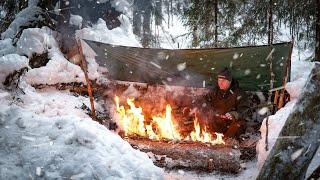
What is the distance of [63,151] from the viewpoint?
379 centimetres

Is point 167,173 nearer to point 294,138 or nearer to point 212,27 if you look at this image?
point 294,138

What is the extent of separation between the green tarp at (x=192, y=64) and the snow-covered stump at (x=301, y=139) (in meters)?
3.36

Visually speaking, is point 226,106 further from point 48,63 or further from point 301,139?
point 48,63

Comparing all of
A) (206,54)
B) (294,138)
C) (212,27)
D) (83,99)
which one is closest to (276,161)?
(294,138)

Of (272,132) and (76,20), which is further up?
(76,20)

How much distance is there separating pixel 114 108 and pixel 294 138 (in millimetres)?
5217

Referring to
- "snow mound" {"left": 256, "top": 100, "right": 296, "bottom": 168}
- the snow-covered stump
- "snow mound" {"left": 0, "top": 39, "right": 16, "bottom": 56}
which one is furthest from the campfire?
"snow mound" {"left": 0, "top": 39, "right": 16, "bottom": 56}

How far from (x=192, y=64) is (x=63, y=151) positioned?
438 centimetres

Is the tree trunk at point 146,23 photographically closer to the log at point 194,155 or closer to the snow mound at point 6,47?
the snow mound at point 6,47

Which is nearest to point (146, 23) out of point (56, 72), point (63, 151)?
point (56, 72)

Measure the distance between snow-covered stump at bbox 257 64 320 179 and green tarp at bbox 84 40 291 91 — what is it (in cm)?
336

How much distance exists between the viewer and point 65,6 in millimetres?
9453

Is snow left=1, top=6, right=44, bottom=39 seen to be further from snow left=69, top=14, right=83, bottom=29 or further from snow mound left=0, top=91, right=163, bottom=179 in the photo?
snow mound left=0, top=91, right=163, bottom=179

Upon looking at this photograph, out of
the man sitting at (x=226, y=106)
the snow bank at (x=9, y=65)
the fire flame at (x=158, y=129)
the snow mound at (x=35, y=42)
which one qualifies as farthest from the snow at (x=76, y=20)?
the man sitting at (x=226, y=106)
